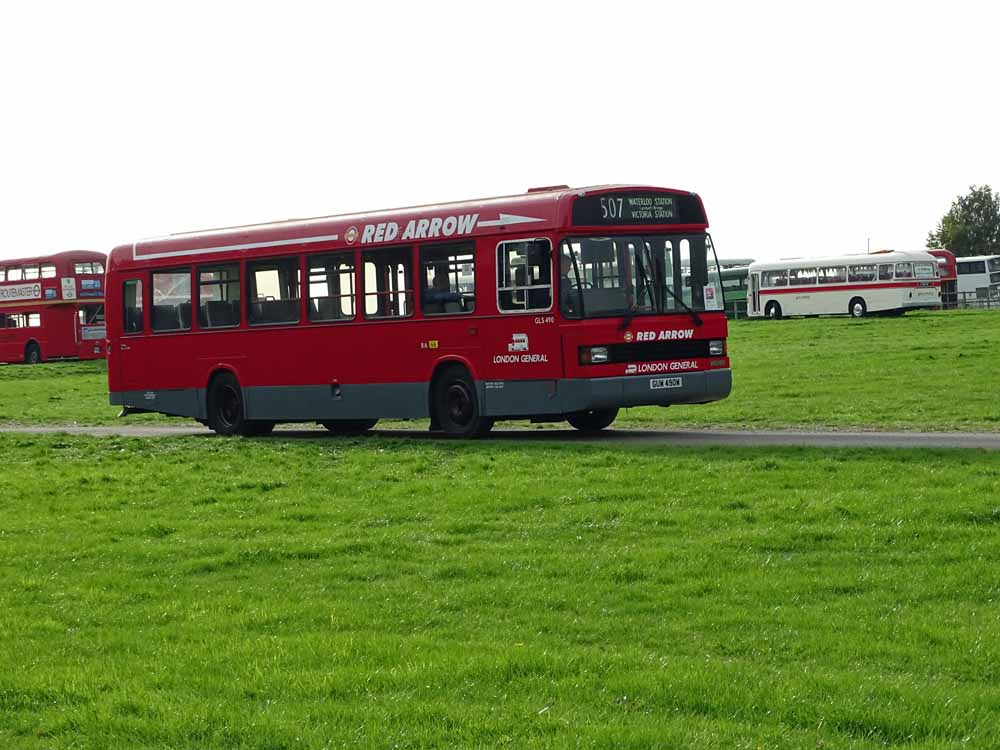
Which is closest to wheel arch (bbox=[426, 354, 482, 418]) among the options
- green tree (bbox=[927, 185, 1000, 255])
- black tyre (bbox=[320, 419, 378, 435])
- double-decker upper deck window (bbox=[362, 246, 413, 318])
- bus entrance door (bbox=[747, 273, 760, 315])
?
double-decker upper deck window (bbox=[362, 246, 413, 318])

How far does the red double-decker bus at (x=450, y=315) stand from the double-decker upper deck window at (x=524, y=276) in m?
0.02

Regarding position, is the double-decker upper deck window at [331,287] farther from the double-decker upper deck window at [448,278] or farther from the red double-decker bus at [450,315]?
the double-decker upper deck window at [448,278]

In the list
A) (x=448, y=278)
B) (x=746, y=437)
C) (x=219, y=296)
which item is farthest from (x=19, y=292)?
(x=746, y=437)

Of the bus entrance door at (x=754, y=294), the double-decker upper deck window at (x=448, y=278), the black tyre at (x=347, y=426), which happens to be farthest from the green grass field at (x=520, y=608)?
the bus entrance door at (x=754, y=294)

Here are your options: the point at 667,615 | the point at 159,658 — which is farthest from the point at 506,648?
the point at 159,658

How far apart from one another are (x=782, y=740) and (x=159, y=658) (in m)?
3.62

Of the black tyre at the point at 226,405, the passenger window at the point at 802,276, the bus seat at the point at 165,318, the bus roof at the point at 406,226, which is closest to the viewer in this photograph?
the bus roof at the point at 406,226

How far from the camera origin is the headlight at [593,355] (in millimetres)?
21156

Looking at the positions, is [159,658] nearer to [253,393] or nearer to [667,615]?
[667,615]

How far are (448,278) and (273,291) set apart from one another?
391 cm

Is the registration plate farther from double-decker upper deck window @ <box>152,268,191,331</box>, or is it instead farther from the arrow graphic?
double-decker upper deck window @ <box>152,268,191,331</box>

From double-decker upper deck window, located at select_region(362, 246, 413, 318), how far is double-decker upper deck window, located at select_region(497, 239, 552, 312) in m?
1.85

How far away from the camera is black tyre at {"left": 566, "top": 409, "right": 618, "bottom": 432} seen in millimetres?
24000

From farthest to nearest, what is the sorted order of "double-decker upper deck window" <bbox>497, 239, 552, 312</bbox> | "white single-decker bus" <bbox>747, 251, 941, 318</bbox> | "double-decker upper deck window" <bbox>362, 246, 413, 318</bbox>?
"white single-decker bus" <bbox>747, 251, 941, 318</bbox>, "double-decker upper deck window" <bbox>362, 246, 413, 318</bbox>, "double-decker upper deck window" <bbox>497, 239, 552, 312</bbox>
